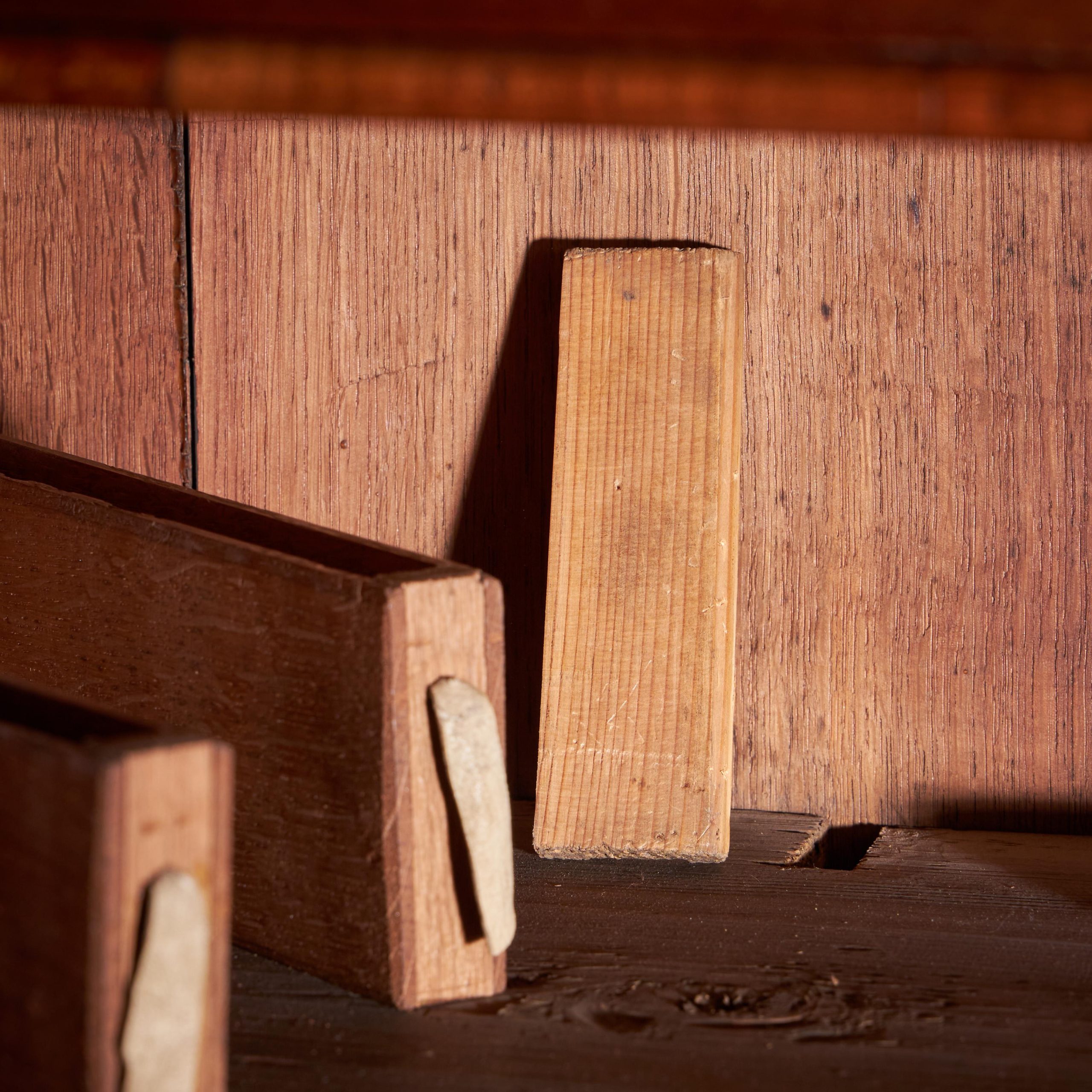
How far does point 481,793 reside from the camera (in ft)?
2.31

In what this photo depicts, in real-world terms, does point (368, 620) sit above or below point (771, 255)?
below

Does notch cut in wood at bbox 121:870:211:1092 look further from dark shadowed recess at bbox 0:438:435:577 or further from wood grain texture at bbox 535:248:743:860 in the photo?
wood grain texture at bbox 535:248:743:860

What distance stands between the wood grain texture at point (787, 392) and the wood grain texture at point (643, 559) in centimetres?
8

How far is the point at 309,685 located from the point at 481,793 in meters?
0.13

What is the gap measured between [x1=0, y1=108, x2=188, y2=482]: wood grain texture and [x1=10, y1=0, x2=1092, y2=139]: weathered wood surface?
0.79 meters

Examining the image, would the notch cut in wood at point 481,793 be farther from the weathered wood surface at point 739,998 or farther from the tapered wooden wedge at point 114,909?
the tapered wooden wedge at point 114,909

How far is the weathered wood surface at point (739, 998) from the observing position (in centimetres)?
64

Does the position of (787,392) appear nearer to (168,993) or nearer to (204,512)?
(204,512)

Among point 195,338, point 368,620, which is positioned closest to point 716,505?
point 368,620

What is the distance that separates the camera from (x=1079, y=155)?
1.05m

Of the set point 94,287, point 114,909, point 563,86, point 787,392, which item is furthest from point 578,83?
point 94,287

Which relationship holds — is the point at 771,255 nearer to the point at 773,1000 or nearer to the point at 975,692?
the point at 975,692

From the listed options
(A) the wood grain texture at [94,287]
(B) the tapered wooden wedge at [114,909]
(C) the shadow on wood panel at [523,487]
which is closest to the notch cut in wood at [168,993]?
(B) the tapered wooden wedge at [114,909]

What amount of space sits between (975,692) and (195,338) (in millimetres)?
855
